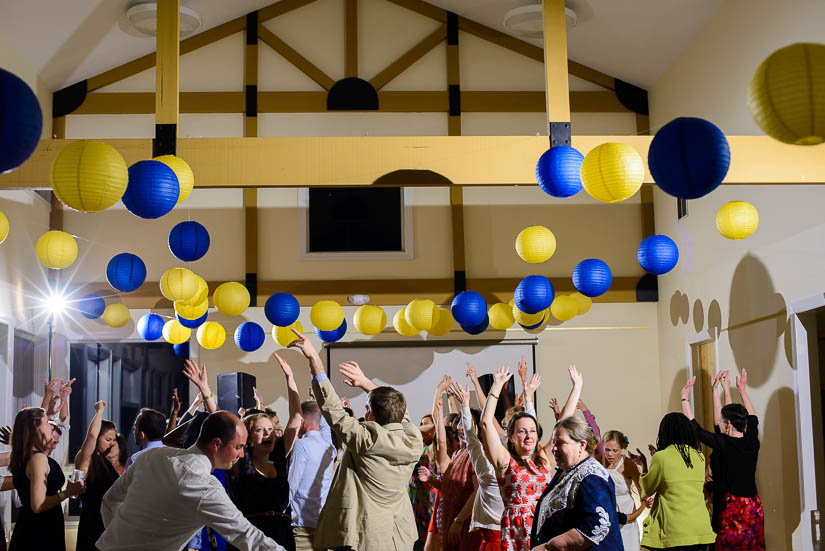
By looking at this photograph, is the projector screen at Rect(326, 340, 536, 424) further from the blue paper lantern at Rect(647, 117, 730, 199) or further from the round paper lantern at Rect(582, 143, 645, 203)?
the blue paper lantern at Rect(647, 117, 730, 199)

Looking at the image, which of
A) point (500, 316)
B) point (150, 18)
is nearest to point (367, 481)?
point (500, 316)

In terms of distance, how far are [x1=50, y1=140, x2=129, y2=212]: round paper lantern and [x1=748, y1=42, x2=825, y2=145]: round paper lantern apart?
2.75 m

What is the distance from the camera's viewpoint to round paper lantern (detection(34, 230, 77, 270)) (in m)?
6.34

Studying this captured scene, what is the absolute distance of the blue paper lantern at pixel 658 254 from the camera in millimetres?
7012

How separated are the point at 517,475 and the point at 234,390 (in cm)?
583

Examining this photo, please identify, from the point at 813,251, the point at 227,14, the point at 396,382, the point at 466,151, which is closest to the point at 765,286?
the point at 813,251

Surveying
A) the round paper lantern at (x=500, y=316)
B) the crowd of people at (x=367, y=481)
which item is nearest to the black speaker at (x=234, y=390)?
the round paper lantern at (x=500, y=316)

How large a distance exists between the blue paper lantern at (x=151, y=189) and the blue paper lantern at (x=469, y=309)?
3.61m

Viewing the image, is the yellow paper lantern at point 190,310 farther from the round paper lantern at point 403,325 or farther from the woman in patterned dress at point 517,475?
the woman in patterned dress at point 517,475

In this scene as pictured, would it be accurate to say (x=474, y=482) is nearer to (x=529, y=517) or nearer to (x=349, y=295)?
(x=529, y=517)

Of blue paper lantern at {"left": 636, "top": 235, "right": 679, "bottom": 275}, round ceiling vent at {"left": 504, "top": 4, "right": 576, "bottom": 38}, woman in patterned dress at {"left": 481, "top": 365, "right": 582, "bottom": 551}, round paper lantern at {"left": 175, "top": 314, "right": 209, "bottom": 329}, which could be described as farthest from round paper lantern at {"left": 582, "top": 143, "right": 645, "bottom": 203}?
round ceiling vent at {"left": 504, "top": 4, "right": 576, "bottom": 38}

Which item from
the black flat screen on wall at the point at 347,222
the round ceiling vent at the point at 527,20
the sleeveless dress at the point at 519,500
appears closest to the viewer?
the sleeveless dress at the point at 519,500

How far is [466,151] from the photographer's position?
5.57 metres

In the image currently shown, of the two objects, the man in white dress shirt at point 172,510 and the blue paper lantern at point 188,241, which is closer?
the man in white dress shirt at point 172,510
